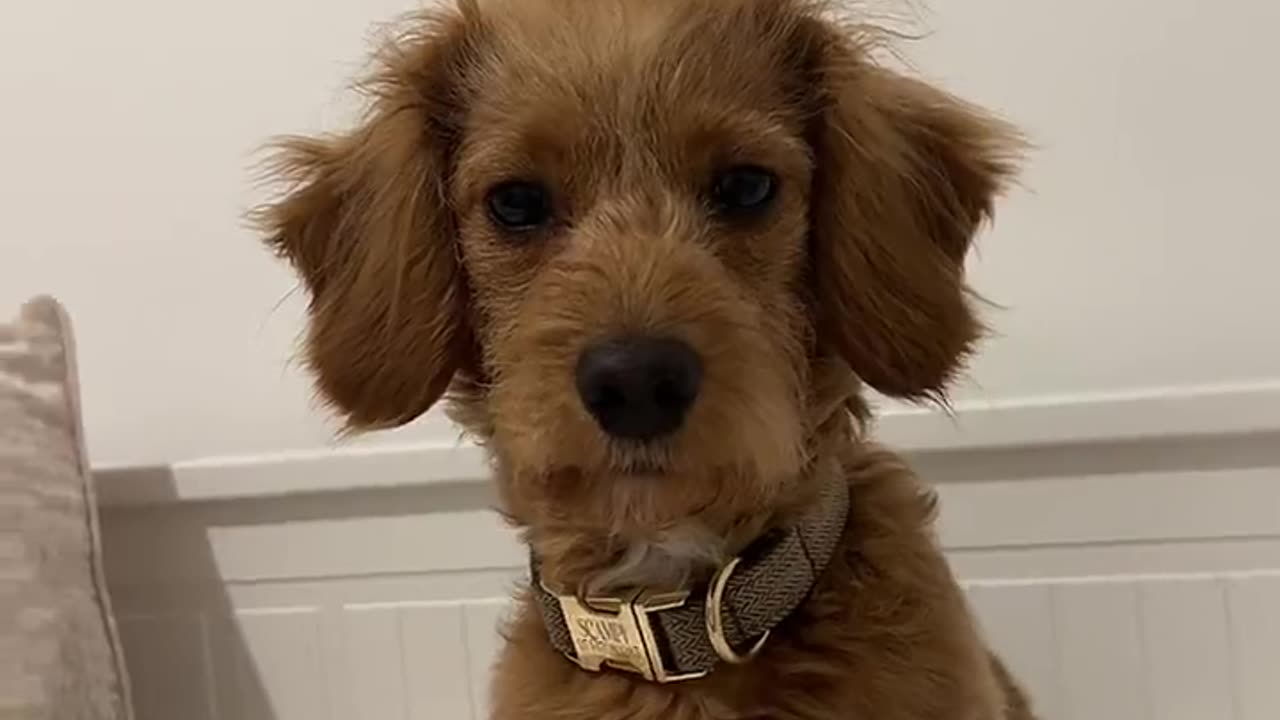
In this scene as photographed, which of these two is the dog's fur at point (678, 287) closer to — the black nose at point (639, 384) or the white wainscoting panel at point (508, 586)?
the black nose at point (639, 384)

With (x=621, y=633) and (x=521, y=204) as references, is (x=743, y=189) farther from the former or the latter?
(x=621, y=633)

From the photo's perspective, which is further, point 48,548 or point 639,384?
point 48,548

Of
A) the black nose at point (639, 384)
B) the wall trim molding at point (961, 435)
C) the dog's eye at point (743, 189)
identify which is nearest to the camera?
the black nose at point (639, 384)

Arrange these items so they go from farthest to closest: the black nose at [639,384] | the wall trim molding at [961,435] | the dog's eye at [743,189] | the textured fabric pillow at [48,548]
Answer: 1. the textured fabric pillow at [48,548]
2. the wall trim molding at [961,435]
3. the dog's eye at [743,189]
4. the black nose at [639,384]

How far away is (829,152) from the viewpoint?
3.57ft

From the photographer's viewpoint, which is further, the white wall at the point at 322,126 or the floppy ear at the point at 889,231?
the white wall at the point at 322,126

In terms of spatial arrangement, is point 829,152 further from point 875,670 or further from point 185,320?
point 185,320

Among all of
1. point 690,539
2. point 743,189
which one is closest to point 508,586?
point 690,539

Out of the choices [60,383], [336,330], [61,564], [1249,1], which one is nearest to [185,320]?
[60,383]

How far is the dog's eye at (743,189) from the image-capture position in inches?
41.9

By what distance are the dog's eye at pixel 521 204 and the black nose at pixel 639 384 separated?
147 mm

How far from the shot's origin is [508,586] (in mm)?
1720

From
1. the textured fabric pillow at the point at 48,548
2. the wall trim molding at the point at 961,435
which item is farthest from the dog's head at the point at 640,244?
the textured fabric pillow at the point at 48,548

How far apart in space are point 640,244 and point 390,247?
0.19m
